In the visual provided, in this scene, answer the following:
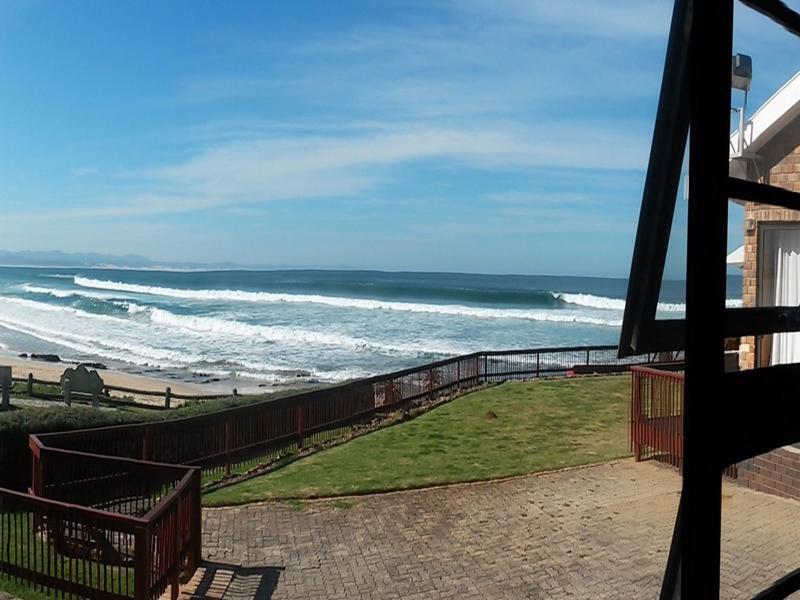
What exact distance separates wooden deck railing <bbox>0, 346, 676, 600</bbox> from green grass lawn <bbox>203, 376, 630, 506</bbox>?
87 cm

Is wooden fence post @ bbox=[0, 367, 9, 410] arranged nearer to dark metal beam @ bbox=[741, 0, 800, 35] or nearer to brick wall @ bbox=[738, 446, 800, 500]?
brick wall @ bbox=[738, 446, 800, 500]

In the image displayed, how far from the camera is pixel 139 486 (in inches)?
366

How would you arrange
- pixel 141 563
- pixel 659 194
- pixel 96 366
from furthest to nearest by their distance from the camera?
1. pixel 96 366
2. pixel 141 563
3. pixel 659 194

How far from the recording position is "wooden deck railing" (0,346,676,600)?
6.16 meters

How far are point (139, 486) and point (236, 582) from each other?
2874 mm

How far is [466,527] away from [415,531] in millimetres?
613

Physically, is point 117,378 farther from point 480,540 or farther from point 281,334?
point 480,540

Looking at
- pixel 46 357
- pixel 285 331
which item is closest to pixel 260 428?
pixel 46 357

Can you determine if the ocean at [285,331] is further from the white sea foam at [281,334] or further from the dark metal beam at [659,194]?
the dark metal beam at [659,194]

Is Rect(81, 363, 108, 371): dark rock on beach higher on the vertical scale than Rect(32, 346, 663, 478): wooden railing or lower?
lower

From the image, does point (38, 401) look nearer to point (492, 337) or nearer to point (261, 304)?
point (492, 337)

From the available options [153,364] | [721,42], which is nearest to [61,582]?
[721,42]

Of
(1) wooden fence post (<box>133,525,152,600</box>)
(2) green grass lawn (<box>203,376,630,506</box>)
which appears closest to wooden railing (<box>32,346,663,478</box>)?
(2) green grass lawn (<box>203,376,630,506</box>)

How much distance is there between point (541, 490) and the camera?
9.99 m
